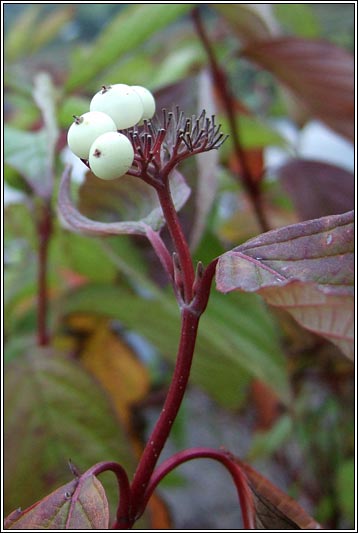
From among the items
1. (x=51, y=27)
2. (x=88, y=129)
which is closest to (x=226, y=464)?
Result: (x=88, y=129)

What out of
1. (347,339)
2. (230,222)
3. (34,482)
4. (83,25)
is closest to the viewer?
(347,339)

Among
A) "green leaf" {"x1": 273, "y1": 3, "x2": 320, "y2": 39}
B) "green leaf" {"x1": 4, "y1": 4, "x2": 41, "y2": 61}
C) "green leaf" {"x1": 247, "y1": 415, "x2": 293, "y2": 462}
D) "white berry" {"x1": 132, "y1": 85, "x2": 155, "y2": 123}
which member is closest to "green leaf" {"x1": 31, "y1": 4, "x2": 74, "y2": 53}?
"green leaf" {"x1": 4, "y1": 4, "x2": 41, "y2": 61}

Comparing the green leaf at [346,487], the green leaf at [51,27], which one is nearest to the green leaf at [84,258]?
the green leaf at [346,487]

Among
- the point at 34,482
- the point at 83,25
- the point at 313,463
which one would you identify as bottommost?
the point at 313,463

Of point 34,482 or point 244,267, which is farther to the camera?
point 34,482

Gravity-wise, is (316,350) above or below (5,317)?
A: below

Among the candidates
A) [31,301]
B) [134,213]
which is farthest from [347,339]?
[31,301]

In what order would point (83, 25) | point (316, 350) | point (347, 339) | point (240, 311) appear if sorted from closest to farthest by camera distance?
point (347, 339) < point (240, 311) < point (316, 350) < point (83, 25)

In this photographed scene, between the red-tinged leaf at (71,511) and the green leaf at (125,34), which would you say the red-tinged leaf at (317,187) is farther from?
the red-tinged leaf at (71,511)

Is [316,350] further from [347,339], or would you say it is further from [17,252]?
[347,339]
